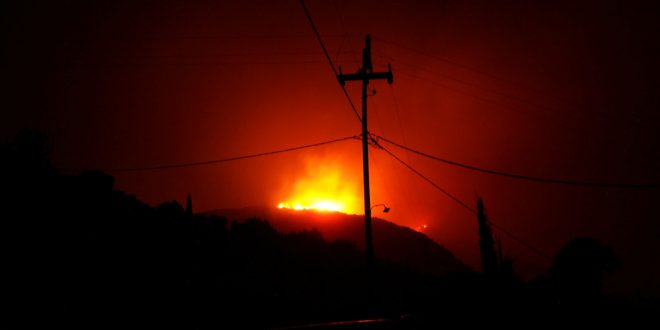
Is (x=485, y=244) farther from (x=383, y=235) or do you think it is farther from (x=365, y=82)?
(x=383, y=235)

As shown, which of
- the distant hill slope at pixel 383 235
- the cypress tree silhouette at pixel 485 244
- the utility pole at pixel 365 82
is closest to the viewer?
Answer: the utility pole at pixel 365 82

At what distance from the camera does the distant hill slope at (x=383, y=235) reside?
75.4 meters

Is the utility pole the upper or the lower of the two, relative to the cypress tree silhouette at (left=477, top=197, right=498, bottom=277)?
upper

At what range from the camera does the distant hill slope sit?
75375 mm

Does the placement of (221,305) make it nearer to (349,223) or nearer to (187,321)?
(187,321)

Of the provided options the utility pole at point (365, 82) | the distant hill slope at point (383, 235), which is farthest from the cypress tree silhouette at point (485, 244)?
the distant hill slope at point (383, 235)

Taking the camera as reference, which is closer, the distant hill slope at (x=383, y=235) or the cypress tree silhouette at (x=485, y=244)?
the cypress tree silhouette at (x=485, y=244)

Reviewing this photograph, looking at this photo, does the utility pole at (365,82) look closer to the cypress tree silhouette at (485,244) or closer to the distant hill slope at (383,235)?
the cypress tree silhouette at (485,244)

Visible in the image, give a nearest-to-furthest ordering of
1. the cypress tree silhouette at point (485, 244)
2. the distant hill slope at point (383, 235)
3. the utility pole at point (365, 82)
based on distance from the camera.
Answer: the utility pole at point (365, 82), the cypress tree silhouette at point (485, 244), the distant hill slope at point (383, 235)

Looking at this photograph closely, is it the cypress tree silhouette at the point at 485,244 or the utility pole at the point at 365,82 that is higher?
the utility pole at the point at 365,82

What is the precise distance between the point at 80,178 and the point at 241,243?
48.9 ft

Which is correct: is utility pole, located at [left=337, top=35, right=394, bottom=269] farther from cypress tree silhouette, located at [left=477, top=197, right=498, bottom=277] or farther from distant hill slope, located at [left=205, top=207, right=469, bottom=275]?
distant hill slope, located at [left=205, top=207, right=469, bottom=275]

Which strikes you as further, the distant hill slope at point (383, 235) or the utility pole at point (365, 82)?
the distant hill slope at point (383, 235)

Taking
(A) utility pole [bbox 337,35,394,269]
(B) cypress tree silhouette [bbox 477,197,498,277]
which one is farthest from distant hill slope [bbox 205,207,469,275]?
(A) utility pole [bbox 337,35,394,269]
